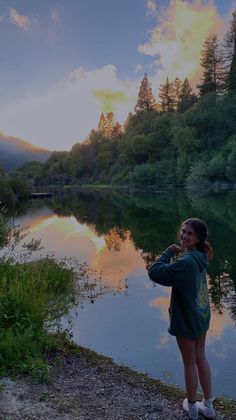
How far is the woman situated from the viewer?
4809 mm

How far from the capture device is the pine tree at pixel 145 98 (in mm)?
122125

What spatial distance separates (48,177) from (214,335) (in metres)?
155

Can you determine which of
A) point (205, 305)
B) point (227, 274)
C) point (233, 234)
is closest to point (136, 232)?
point (233, 234)

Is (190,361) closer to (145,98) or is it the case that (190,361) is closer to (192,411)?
(192,411)

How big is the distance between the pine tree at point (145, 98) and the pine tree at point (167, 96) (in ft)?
20.9

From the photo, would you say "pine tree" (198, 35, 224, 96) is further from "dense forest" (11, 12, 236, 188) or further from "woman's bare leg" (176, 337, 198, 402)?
"woman's bare leg" (176, 337, 198, 402)

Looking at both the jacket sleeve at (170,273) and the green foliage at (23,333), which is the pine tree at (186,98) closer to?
the green foliage at (23,333)

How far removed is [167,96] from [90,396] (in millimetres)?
115331

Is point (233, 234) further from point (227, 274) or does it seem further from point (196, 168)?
point (196, 168)

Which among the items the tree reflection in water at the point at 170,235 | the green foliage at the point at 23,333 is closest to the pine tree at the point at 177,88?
the tree reflection in water at the point at 170,235

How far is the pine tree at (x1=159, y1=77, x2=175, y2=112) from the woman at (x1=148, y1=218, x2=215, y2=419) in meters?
114

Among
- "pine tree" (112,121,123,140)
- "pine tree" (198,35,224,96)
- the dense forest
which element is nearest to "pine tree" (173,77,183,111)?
the dense forest

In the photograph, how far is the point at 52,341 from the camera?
768 cm

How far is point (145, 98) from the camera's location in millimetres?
122125
